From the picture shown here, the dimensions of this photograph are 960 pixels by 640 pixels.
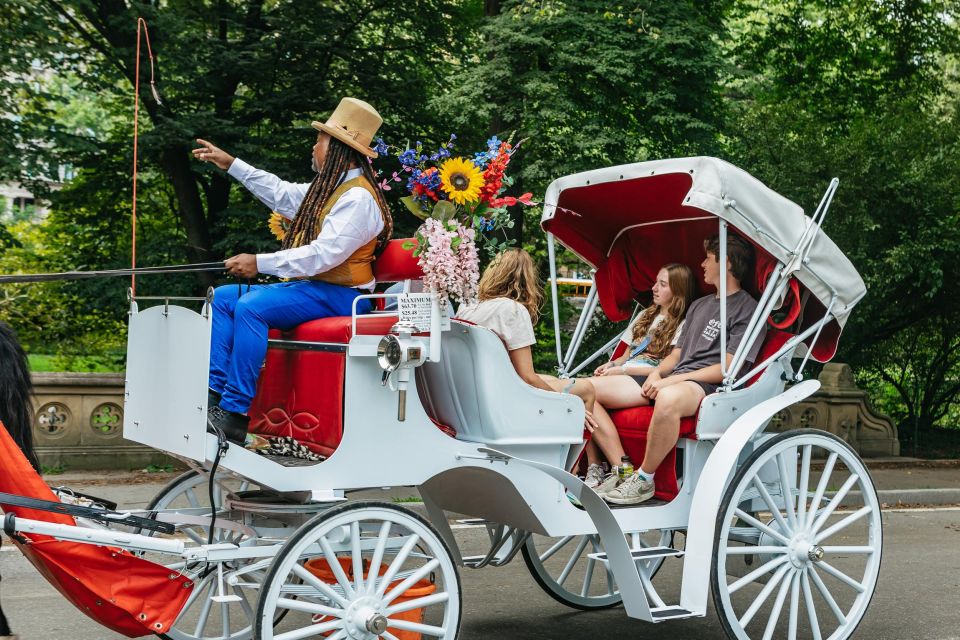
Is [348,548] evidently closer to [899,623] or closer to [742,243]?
[742,243]

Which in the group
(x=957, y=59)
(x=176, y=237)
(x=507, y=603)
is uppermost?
(x=957, y=59)

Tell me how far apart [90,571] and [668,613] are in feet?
8.16

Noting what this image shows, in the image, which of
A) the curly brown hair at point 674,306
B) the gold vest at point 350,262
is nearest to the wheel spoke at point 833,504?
the curly brown hair at point 674,306

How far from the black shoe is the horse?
0.78 meters

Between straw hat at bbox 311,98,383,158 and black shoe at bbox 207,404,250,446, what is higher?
straw hat at bbox 311,98,383,158

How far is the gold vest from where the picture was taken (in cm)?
463

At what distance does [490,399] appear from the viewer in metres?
4.53

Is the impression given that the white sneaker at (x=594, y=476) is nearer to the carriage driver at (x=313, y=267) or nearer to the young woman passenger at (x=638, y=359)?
the young woman passenger at (x=638, y=359)

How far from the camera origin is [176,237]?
1352 centimetres

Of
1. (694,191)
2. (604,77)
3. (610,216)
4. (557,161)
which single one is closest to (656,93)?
(604,77)

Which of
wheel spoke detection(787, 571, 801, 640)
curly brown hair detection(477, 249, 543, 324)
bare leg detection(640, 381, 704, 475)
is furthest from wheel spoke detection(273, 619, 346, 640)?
wheel spoke detection(787, 571, 801, 640)

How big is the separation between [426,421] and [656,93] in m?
8.33

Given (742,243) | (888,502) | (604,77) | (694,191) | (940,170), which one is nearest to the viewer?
(694,191)

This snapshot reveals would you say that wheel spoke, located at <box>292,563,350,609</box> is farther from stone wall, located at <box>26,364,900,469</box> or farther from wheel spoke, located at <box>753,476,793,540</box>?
stone wall, located at <box>26,364,900,469</box>
